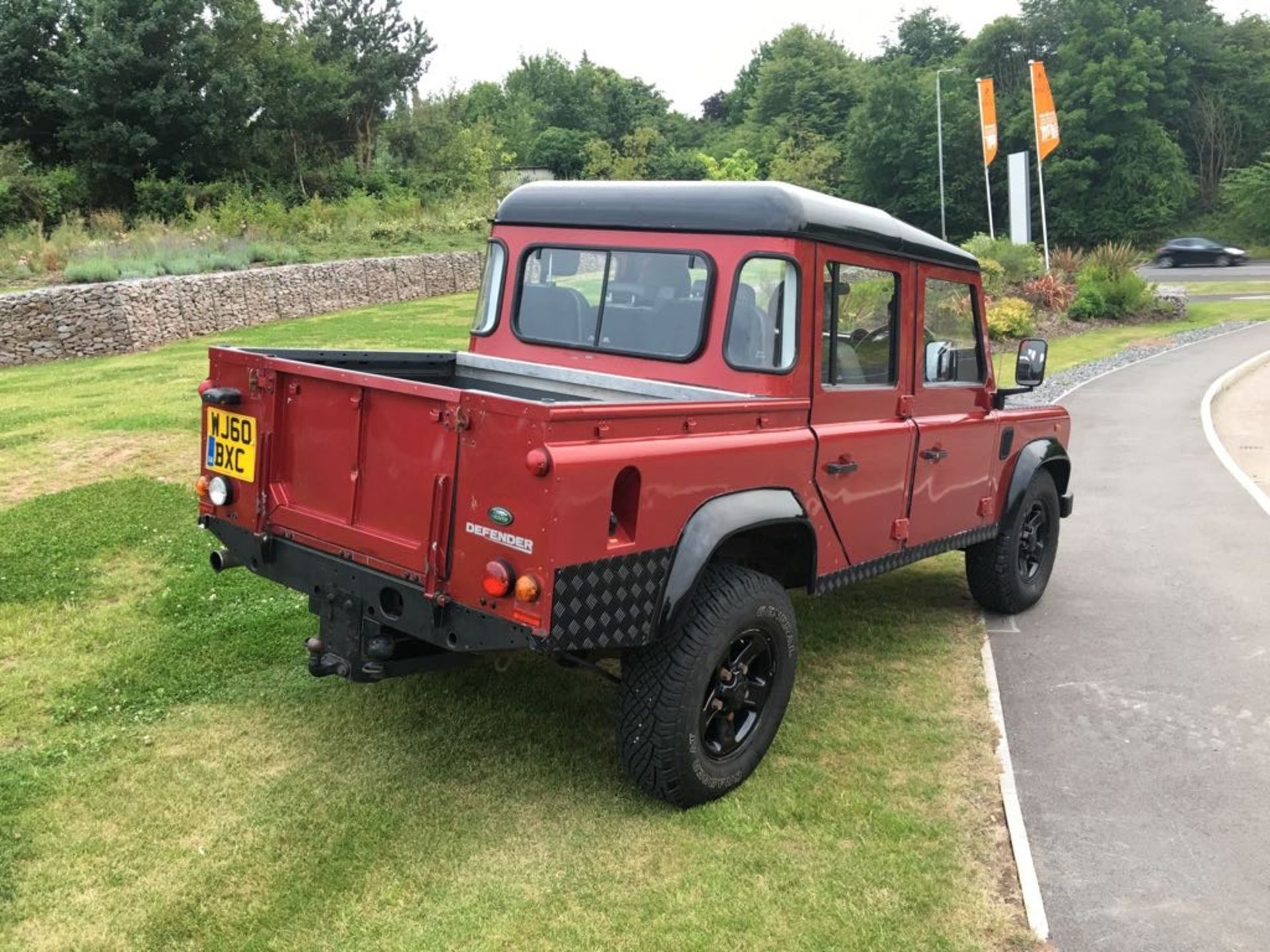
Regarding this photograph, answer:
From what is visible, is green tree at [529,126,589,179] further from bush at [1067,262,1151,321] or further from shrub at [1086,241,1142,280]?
bush at [1067,262,1151,321]

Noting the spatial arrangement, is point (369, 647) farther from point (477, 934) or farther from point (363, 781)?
point (477, 934)

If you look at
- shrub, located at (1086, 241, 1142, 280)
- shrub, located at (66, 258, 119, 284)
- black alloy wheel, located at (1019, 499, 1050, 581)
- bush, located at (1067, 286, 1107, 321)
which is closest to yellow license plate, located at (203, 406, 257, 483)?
black alloy wheel, located at (1019, 499, 1050, 581)

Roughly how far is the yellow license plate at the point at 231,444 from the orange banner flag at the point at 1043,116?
27431 mm

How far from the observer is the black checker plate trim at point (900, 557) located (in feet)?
14.2

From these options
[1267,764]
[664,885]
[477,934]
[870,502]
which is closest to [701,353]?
[870,502]

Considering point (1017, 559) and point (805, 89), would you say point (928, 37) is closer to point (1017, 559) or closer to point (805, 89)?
point (805, 89)

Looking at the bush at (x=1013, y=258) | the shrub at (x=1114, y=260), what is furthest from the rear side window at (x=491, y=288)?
the shrub at (x=1114, y=260)

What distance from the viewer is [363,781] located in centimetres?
385

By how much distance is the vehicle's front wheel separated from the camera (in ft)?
11.6

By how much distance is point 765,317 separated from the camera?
13.8 ft

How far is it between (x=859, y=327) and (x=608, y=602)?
2073mm

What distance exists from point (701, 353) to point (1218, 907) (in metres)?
2.74

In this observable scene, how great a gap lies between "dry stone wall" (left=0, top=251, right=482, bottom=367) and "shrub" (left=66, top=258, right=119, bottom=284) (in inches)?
31.9

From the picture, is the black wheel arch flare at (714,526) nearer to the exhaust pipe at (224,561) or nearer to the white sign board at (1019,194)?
the exhaust pipe at (224,561)
